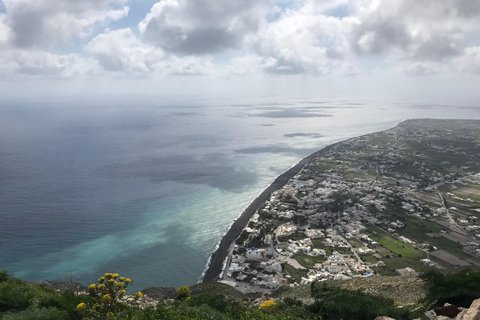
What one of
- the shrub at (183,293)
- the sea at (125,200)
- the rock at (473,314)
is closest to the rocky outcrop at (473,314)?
the rock at (473,314)

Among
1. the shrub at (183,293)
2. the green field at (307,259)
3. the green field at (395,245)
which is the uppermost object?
the shrub at (183,293)

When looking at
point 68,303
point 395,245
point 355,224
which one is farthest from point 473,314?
point 355,224

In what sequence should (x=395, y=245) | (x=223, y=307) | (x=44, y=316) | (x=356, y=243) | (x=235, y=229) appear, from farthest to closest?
1. (x=235, y=229)
2. (x=356, y=243)
3. (x=395, y=245)
4. (x=223, y=307)
5. (x=44, y=316)

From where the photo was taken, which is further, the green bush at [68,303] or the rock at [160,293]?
the rock at [160,293]

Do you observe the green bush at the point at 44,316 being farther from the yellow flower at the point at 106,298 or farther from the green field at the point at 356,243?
the green field at the point at 356,243

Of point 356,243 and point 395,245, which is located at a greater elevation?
point 395,245

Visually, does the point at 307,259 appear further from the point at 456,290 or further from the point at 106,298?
the point at 106,298

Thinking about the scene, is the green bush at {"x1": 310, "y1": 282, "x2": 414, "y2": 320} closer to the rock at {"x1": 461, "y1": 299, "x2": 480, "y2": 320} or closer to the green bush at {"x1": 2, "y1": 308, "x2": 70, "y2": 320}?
the rock at {"x1": 461, "y1": 299, "x2": 480, "y2": 320}
